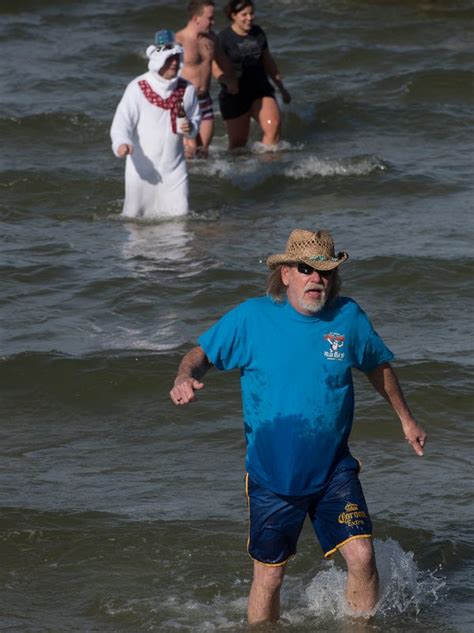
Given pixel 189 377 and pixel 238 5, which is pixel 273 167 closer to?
pixel 238 5

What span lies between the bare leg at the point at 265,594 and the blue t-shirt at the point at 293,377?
0.38 m

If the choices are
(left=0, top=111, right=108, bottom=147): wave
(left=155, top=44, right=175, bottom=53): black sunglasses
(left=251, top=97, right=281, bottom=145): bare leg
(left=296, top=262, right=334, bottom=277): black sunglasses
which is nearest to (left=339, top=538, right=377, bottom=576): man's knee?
(left=296, top=262, right=334, bottom=277): black sunglasses

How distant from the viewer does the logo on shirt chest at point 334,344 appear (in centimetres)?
595

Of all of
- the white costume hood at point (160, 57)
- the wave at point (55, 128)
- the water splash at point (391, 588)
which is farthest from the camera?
the wave at point (55, 128)

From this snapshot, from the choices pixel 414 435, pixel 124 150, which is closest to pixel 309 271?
pixel 414 435

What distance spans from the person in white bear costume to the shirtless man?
56.2 inches

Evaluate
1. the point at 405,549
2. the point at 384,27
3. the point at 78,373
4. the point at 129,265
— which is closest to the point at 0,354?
the point at 78,373

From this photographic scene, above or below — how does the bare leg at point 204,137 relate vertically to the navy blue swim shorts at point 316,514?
below

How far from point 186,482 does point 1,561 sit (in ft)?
4.21

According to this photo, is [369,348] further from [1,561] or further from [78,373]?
[78,373]

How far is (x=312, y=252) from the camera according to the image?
5.92 metres

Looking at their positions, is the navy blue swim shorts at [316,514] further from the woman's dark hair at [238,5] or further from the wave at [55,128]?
the wave at [55,128]

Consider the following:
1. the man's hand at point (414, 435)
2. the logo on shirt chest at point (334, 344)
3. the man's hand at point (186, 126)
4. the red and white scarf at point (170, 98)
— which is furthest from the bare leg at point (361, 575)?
the red and white scarf at point (170, 98)

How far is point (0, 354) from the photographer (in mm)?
10461
